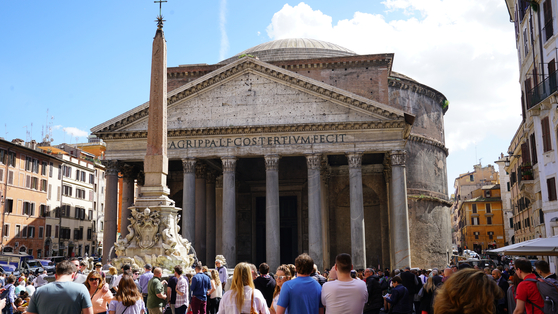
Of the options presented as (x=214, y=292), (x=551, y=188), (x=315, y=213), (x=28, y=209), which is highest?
(x=28, y=209)

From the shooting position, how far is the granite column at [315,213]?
72.8ft

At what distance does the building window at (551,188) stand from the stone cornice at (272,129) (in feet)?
20.7

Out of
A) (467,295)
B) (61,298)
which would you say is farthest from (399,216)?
(467,295)

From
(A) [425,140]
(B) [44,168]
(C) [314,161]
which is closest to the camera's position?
(C) [314,161]

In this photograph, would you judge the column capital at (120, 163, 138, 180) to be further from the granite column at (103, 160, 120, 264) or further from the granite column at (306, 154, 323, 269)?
the granite column at (306, 154, 323, 269)

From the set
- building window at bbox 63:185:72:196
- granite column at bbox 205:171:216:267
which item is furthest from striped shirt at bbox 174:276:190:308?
building window at bbox 63:185:72:196

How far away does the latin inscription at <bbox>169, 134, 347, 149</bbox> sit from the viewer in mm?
23156

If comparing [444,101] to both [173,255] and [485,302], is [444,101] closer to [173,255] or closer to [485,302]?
[173,255]

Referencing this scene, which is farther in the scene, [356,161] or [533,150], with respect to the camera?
[356,161]

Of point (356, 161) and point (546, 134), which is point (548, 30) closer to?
point (546, 134)

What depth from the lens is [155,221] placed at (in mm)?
9602

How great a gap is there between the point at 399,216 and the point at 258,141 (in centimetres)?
701

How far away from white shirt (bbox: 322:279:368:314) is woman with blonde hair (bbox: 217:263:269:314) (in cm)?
68

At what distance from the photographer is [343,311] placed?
15.0 ft
